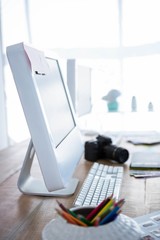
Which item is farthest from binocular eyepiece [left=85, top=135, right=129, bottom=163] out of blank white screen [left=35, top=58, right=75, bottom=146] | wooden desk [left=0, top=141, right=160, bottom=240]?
blank white screen [left=35, top=58, right=75, bottom=146]

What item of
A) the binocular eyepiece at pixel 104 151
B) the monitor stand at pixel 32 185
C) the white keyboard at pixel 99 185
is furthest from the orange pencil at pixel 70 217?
the binocular eyepiece at pixel 104 151

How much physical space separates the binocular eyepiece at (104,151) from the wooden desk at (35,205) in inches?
5.1

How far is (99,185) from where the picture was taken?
98 cm

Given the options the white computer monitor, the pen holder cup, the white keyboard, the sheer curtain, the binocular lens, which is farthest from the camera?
the sheer curtain

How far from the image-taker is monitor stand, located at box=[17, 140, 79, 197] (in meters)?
0.93

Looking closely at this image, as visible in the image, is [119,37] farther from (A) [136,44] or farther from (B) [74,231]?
(B) [74,231]

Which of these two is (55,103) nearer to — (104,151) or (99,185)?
(99,185)

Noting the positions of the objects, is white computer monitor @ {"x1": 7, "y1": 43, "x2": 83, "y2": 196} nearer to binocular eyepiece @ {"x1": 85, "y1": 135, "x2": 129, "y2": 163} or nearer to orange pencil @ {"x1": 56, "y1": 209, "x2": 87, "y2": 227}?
orange pencil @ {"x1": 56, "y1": 209, "x2": 87, "y2": 227}

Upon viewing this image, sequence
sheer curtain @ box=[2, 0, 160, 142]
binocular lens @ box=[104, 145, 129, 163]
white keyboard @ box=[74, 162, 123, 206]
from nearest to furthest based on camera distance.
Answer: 1. white keyboard @ box=[74, 162, 123, 206]
2. binocular lens @ box=[104, 145, 129, 163]
3. sheer curtain @ box=[2, 0, 160, 142]

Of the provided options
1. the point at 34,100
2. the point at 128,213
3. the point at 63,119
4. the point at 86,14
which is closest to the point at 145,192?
the point at 128,213

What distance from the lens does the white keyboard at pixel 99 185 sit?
2.78 feet

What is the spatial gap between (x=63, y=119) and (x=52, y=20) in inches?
114

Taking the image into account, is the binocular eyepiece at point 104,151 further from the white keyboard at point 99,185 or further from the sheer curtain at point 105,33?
the sheer curtain at point 105,33

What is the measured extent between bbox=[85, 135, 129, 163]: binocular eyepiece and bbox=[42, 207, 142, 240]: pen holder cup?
796mm
